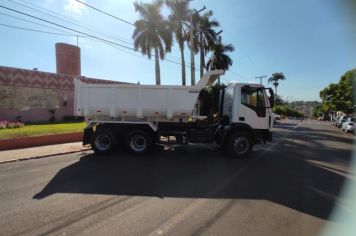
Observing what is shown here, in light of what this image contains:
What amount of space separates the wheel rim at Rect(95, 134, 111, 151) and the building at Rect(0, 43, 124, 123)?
52.5 ft

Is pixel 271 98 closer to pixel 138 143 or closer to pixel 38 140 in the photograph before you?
pixel 138 143

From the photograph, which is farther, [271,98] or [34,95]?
[34,95]

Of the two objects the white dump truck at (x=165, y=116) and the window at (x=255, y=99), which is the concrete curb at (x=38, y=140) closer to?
the white dump truck at (x=165, y=116)

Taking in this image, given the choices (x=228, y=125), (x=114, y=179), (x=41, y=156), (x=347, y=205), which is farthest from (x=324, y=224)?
(x=41, y=156)

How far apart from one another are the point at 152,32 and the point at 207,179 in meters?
24.9

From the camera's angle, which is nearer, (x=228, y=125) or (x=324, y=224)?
(x=324, y=224)

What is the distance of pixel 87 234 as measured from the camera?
427 cm

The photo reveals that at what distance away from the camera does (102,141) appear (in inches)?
453

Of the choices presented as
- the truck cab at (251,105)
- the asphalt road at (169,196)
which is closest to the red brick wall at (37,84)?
the asphalt road at (169,196)

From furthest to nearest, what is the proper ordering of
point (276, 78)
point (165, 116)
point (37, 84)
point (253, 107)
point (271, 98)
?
point (276, 78) → point (37, 84) → point (165, 116) → point (253, 107) → point (271, 98)

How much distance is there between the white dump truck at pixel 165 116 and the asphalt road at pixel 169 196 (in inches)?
49.9

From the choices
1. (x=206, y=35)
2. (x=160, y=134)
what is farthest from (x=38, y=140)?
(x=206, y=35)

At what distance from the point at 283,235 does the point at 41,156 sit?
959 cm

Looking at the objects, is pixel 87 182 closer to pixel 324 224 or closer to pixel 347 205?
pixel 324 224
